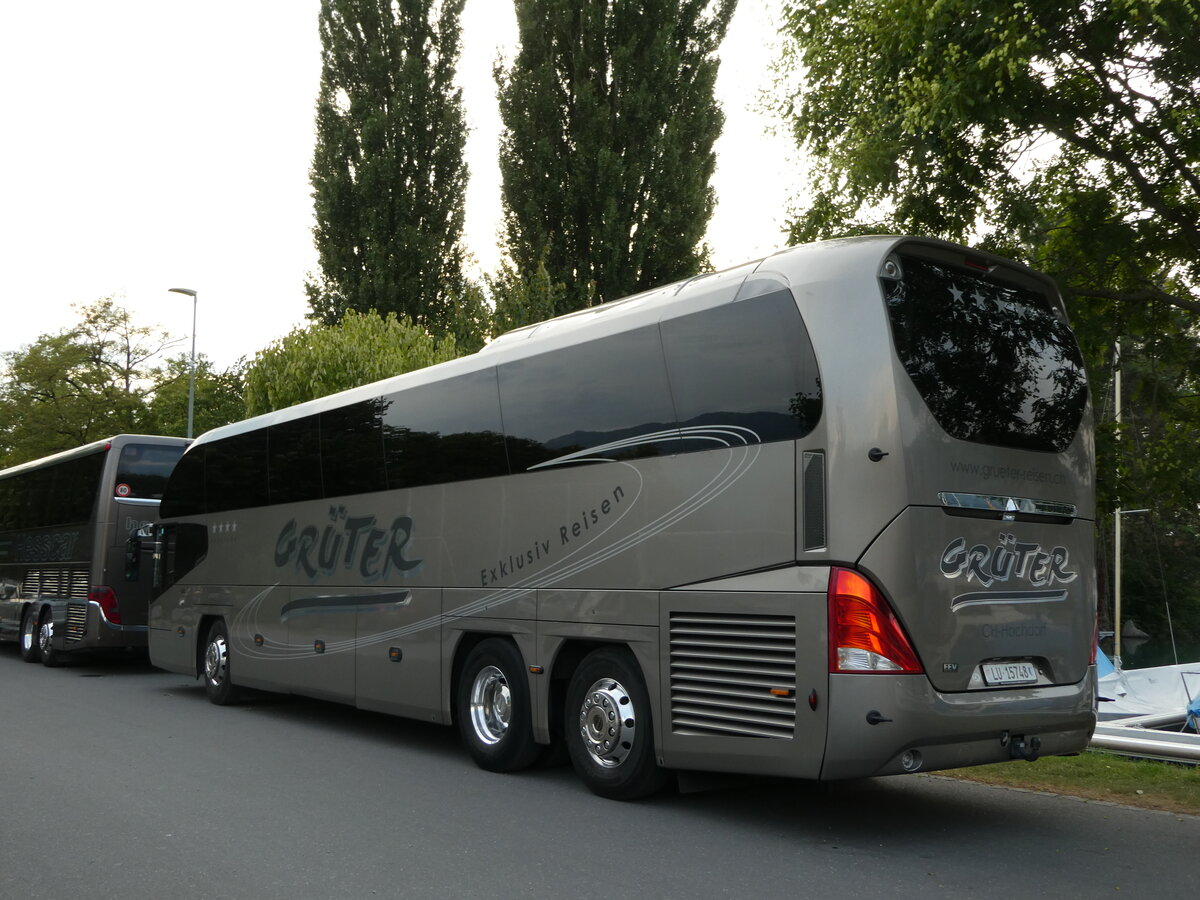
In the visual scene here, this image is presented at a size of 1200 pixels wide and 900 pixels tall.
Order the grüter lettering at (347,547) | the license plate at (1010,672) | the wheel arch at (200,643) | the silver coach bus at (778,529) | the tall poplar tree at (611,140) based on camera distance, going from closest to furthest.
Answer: the silver coach bus at (778,529) < the license plate at (1010,672) < the grüter lettering at (347,547) < the wheel arch at (200,643) < the tall poplar tree at (611,140)

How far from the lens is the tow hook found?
7.53m

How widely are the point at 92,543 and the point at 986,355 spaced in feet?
50.2

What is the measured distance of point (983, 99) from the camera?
11.3 m

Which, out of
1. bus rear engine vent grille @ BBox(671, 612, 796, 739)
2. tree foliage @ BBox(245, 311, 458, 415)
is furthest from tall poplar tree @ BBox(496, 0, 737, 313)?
bus rear engine vent grille @ BBox(671, 612, 796, 739)

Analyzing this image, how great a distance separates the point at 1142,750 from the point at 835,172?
6.22m

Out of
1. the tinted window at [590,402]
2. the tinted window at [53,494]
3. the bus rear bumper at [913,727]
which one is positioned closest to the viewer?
the bus rear bumper at [913,727]

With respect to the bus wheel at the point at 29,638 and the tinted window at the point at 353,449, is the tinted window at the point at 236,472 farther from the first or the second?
the bus wheel at the point at 29,638

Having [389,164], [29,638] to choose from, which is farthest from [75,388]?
[29,638]

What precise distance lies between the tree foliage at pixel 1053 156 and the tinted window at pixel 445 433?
4.44 metres

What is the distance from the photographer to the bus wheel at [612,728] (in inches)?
336

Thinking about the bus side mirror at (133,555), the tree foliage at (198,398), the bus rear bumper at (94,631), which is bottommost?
the bus rear bumper at (94,631)

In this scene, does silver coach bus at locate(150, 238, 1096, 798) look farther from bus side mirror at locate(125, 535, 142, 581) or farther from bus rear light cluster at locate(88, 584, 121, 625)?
bus rear light cluster at locate(88, 584, 121, 625)

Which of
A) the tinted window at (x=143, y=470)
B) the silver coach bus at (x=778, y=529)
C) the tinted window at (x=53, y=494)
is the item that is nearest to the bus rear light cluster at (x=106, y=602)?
the tinted window at (x=53, y=494)

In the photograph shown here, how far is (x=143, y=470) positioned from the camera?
19562 millimetres
